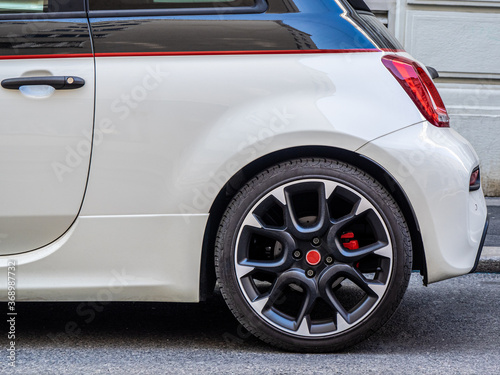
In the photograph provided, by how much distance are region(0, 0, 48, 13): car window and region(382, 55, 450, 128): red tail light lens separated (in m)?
1.32

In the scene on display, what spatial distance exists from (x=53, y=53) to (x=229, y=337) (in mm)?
1372

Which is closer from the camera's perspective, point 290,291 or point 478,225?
point 478,225

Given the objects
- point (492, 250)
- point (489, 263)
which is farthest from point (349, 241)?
point (492, 250)

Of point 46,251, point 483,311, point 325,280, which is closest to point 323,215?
point 325,280

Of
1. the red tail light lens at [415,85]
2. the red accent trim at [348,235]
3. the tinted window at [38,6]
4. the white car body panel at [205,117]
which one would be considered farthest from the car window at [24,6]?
the red accent trim at [348,235]

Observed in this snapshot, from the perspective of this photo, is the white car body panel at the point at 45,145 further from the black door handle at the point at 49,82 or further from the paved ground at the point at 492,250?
the paved ground at the point at 492,250

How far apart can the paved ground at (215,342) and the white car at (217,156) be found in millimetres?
164

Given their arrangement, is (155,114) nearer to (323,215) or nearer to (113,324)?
(323,215)

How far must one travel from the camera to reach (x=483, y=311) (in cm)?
395

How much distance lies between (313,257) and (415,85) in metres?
0.76

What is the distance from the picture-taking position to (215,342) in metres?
3.37

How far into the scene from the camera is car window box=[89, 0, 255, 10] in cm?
311

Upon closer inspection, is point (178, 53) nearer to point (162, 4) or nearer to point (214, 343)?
point (162, 4)

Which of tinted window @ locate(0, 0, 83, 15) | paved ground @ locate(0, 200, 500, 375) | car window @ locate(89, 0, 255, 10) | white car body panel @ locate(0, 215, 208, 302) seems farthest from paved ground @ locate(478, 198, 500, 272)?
tinted window @ locate(0, 0, 83, 15)
